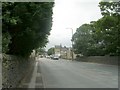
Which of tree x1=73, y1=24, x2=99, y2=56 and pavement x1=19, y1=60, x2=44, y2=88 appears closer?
pavement x1=19, y1=60, x2=44, y2=88

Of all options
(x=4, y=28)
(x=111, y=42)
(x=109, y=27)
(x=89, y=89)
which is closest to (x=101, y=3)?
(x=109, y=27)

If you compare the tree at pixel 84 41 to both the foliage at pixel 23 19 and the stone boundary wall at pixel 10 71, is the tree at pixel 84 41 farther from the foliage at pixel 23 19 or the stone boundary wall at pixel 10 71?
the stone boundary wall at pixel 10 71

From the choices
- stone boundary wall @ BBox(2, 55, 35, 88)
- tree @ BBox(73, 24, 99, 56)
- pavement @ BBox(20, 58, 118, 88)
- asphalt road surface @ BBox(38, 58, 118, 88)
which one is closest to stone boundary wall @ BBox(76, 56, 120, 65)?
tree @ BBox(73, 24, 99, 56)

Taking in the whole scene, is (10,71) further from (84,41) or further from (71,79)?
(84,41)

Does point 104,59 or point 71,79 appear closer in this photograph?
point 71,79

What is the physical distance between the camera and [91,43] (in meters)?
87.7

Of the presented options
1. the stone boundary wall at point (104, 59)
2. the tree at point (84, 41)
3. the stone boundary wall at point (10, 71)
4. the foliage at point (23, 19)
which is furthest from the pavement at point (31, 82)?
the tree at point (84, 41)

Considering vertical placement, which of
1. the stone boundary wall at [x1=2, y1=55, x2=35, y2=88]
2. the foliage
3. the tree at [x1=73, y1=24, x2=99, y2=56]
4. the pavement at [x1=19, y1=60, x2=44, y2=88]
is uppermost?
the tree at [x1=73, y1=24, x2=99, y2=56]

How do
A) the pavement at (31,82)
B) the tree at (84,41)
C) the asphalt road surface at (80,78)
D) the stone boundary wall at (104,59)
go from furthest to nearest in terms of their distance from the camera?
the tree at (84,41) < the stone boundary wall at (104,59) < the pavement at (31,82) < the asphalt road surface at (80,78)

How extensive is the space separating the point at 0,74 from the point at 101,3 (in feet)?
149

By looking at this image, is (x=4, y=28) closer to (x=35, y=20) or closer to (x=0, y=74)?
(x=35, y=20)

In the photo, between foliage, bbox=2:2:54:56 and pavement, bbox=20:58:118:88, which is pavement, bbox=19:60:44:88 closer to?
pavement, bbox=20:58:118:88

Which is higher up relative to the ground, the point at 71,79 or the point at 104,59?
the point at 104,59

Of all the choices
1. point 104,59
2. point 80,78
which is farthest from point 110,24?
point 80,78
